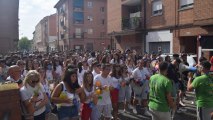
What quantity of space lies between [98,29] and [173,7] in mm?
35256

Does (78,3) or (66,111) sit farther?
(78,3)

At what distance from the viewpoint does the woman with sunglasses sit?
475 centimetres

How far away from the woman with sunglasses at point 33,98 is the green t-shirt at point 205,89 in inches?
123

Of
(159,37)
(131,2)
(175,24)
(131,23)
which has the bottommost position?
(159,37)

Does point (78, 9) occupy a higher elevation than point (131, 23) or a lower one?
higher

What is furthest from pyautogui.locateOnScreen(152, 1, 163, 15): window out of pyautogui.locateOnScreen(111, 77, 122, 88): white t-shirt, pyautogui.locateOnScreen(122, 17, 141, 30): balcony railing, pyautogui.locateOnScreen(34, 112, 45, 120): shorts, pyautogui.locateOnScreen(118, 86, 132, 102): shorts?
pyautogui.locateOnScreen(34, 112, 45, 120): shorts

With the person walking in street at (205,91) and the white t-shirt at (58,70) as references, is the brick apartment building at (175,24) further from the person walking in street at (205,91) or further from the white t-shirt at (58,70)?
the person walking in street at (205,91)

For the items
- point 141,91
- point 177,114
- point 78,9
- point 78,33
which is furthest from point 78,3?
point 177,114

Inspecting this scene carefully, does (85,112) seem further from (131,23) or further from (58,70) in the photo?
(131,23)

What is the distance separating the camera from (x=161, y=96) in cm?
537

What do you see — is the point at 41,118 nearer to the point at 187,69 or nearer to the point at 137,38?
the point at 187,69

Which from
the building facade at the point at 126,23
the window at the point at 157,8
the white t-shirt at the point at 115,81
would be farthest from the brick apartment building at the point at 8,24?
the white t-shirt at the point at 115,81

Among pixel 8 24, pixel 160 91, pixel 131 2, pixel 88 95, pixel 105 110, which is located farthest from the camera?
pixel 8 24

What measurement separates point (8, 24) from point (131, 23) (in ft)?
58.9
